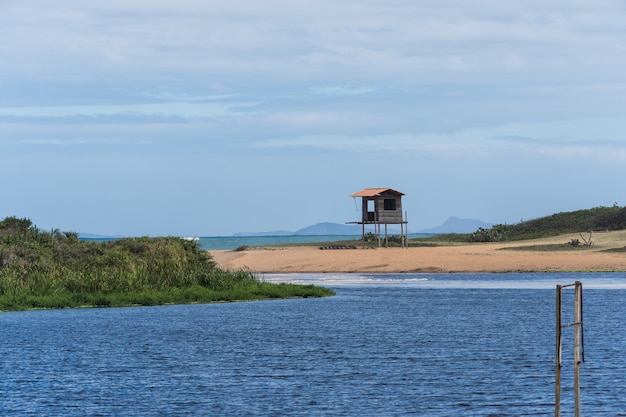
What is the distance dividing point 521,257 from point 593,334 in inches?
2340

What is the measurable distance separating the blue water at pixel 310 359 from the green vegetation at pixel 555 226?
2824 inches

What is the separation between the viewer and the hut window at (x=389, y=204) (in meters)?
123

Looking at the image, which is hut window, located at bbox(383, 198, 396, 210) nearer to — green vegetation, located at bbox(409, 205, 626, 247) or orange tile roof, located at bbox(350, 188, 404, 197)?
orange tile roof, located at bbox(350, 188, 404, 197)

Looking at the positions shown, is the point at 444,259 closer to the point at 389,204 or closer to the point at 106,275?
the point at 389,204

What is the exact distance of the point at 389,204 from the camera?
404ft

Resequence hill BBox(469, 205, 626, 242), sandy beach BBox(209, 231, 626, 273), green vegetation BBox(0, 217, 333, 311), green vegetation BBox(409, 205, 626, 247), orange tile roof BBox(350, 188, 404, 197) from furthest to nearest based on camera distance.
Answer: green vegetation BBox(409, 205, 626, 247)
hill BBox(469, 205, 626, 242)
orange tile roof BBox(350, 188, 404, 197)
sandy beach BBox(209, 231, 626, 273)
green vegetation BBox(0, 217, 333, 311)

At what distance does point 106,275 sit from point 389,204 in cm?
6363

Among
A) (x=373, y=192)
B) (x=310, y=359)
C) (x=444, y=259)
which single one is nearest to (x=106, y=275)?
(x=310, y=359)

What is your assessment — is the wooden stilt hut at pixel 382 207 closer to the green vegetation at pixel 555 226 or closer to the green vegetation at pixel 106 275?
the green vegetation at pixel 555 226

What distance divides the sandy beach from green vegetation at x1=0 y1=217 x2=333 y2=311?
30.5 meters

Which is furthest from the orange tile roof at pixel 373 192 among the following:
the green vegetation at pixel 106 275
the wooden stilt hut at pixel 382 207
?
the green vegetation at pixel 106 275

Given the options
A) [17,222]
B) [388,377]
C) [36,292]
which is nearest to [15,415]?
[388,377]

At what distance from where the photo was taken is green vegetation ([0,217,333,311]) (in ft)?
199

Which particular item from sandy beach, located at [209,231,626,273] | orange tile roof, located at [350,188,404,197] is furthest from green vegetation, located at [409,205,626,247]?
orange tile roof, located at [350,188,404,197]
